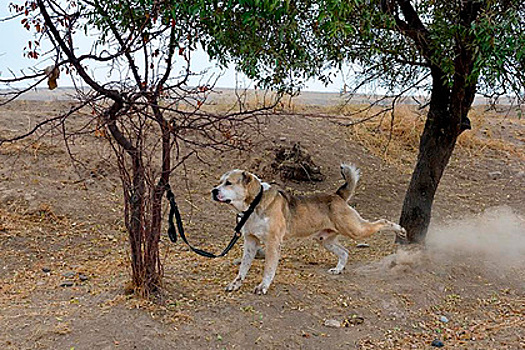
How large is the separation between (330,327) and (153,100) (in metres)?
2.83

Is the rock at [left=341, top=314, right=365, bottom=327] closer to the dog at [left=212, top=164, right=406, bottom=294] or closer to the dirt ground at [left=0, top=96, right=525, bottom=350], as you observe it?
the dirt ground at [left=0, top=96, right=525, bottom=350]

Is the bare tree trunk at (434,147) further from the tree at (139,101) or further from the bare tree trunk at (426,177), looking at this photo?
the tree at (139,101)

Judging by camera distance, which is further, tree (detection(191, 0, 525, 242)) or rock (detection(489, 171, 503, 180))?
rock (detection(489, 171, 503, 180))

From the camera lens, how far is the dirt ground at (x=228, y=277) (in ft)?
16.9

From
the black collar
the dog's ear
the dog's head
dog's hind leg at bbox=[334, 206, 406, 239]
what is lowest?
dog's hind leg at bbox=[334, 206, 406, 239]

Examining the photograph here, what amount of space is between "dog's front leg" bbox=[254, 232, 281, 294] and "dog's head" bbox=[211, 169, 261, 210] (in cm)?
50

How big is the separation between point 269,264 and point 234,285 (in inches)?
17.2

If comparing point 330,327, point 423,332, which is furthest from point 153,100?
point 423,332

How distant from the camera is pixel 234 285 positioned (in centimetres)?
615

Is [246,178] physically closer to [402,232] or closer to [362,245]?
[402,232]

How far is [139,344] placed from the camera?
4.72m

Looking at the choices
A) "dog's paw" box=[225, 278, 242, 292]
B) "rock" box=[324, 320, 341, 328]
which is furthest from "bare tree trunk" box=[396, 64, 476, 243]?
"dog's paw" box=[225, 278, 242, 292]

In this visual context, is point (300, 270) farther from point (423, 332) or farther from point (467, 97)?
point (467, 97)

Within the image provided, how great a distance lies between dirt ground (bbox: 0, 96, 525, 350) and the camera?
5145 mm
